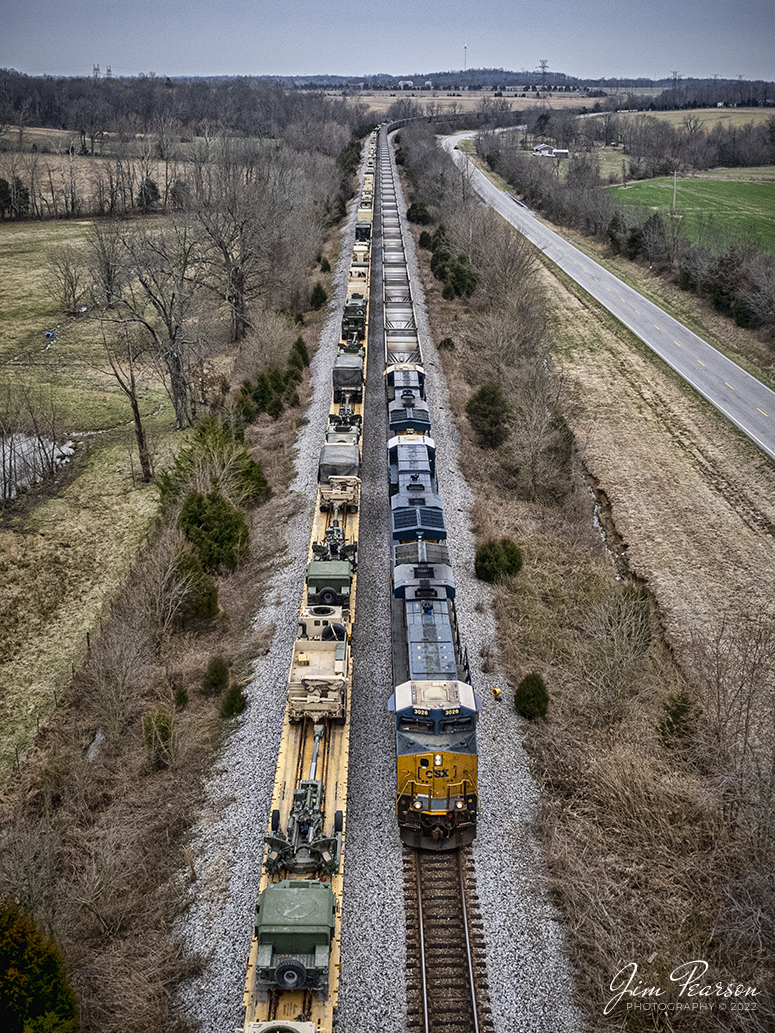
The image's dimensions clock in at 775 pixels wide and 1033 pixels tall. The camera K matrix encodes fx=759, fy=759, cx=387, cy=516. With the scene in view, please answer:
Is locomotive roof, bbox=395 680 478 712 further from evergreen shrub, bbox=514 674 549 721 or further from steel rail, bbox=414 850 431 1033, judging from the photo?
evergreen shrub, bbox=514 674 549 721

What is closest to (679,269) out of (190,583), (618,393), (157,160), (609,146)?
(618,393)

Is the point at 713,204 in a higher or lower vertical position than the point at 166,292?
higher

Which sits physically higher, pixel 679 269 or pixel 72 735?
pixel 679 269

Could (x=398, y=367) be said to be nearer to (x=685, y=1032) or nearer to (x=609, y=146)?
(x=685, y=1032)

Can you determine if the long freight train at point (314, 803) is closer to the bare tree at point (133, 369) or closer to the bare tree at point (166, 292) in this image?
the bare tree at point (133, 369)

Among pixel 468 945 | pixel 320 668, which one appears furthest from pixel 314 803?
pixel 468 945

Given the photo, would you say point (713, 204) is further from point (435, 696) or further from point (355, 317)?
point (435, 696)
